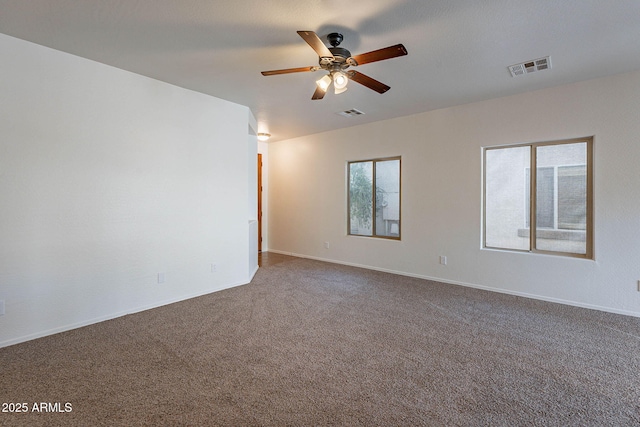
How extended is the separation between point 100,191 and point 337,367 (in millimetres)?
2969

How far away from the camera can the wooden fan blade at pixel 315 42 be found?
2.00 m

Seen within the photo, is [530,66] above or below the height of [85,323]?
above

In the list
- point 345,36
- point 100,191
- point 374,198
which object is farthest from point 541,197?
point 100,191

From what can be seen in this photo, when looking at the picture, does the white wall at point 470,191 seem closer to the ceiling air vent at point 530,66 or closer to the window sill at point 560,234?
the window sill at point 560,234

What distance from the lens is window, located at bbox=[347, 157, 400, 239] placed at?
537 centimetres

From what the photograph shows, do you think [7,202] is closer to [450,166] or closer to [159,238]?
[159,238]

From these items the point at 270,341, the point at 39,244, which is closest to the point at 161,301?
the point at 39,244

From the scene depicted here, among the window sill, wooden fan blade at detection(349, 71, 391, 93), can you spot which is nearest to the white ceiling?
wooden fan blade at detection(349, 71, 391, 93)

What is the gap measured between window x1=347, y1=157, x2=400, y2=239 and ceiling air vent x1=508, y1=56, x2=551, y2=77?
2.24m

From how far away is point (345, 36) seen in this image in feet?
8.39

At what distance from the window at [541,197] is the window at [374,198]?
1470 mm

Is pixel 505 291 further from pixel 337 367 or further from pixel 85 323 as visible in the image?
pixel 85 323

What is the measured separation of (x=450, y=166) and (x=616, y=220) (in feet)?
6.51

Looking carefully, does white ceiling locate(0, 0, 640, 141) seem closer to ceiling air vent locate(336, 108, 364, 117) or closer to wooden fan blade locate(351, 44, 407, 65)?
wooden fan blade locate(351, 44, 407, 65)
